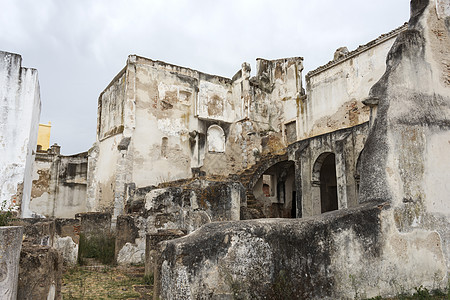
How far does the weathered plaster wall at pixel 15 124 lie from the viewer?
32.0 feet

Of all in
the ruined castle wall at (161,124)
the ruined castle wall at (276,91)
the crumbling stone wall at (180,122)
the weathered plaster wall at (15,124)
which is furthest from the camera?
the ruined castle wall at (276,91)

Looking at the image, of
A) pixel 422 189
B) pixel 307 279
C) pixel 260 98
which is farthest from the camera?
pixel 260 98

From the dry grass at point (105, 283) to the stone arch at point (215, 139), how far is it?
37.3 feet

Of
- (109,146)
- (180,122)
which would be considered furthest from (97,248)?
(180,122)

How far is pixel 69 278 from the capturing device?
790cm

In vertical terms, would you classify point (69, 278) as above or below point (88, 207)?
below

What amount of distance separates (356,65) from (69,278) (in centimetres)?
1360

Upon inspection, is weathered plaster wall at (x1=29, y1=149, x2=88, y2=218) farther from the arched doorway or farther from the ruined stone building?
the arched doorway

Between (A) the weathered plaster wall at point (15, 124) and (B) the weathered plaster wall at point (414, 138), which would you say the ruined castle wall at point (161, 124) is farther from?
(B) the weathered plaster wall at point (414, 138)

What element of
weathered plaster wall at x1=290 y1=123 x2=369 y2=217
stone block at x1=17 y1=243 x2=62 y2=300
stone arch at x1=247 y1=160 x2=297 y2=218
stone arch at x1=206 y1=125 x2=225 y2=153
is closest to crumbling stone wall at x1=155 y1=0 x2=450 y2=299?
stone block at x1=17 y1=243 x2=62 y2=300

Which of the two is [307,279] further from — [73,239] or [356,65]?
[356,65]

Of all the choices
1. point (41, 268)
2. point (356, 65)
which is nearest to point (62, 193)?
point (356, 65)

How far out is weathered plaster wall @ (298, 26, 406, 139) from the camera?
15.1 metres

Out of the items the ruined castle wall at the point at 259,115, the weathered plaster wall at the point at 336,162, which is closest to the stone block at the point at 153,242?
the weathered plaster wall at the point at 336,162
